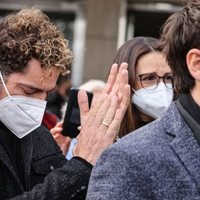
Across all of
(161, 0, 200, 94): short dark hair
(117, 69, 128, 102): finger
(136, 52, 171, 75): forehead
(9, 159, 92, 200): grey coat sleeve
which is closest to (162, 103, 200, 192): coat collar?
(161, 0, 200, 94): short dark hair

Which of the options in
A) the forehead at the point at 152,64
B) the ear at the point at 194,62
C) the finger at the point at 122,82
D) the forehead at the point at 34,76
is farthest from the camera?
the forehead at the point at 152,64

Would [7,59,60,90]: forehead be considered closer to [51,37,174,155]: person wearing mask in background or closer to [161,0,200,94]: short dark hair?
[51,37,174,155]: person wearing mask in background

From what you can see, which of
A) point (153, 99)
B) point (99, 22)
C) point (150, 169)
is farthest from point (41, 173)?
point (99, 22)

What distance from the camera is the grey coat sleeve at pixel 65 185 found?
89.0 inches

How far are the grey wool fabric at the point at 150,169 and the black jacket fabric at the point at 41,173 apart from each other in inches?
20.6

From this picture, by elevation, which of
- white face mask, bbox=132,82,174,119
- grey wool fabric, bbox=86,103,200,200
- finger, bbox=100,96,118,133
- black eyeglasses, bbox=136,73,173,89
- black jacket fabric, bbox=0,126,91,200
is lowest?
black jacket fabric, bbox=0,126,91,200

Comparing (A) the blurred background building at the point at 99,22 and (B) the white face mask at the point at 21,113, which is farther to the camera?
(A) the blurred background building at the point at 99,22

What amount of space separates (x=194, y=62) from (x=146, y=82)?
1.21 m

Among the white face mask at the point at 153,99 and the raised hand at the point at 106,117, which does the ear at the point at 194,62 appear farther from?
the white face mask at the point at 153,99

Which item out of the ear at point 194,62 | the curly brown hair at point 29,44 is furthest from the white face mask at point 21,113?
the ear at point 194,62

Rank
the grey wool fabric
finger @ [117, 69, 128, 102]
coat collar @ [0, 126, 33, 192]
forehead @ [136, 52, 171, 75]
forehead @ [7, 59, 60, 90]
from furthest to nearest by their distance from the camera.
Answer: forehead @ [136, 52, 171, 75]
forehead @ [7, 59, 60, 90]
coat collar @ [0, 126, 33, 192]
finger @ [117, 69, 128, 102]
the grey wool fabric

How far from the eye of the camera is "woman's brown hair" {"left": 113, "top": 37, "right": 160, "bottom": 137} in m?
2.94

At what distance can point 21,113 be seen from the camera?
104 inches

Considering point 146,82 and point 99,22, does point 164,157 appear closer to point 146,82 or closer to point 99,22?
point 146,82
